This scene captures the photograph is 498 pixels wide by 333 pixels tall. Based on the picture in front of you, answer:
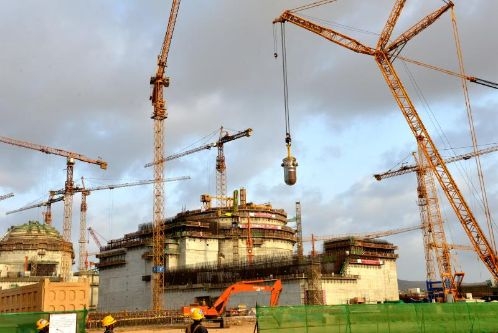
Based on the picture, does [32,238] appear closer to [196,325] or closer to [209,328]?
[209,328]

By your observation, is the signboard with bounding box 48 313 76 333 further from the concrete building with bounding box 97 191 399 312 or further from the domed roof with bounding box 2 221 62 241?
the domed roof with bounding box 2 221 62 241

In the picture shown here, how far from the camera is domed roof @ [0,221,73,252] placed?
131 m

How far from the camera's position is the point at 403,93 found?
71.1m

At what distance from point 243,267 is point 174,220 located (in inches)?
1084

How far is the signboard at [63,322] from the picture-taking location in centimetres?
1891

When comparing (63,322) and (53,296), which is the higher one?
(53,296)

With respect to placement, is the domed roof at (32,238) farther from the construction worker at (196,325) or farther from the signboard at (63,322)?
the construction worker at (196,325)

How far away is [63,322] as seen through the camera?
19062 mm

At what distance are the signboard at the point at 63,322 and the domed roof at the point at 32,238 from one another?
400 ft

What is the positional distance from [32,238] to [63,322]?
123923mm

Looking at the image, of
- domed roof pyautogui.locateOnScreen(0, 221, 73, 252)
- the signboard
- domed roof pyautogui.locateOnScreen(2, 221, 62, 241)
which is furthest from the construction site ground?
domed roof pyautogui.locateOnScreen(2, 221, 62, 241)

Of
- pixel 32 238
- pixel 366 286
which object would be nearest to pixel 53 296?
pixel 366 286

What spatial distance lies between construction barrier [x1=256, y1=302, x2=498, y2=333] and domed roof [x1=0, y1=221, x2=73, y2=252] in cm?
11931

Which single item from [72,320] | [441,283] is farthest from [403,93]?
[72,320]
